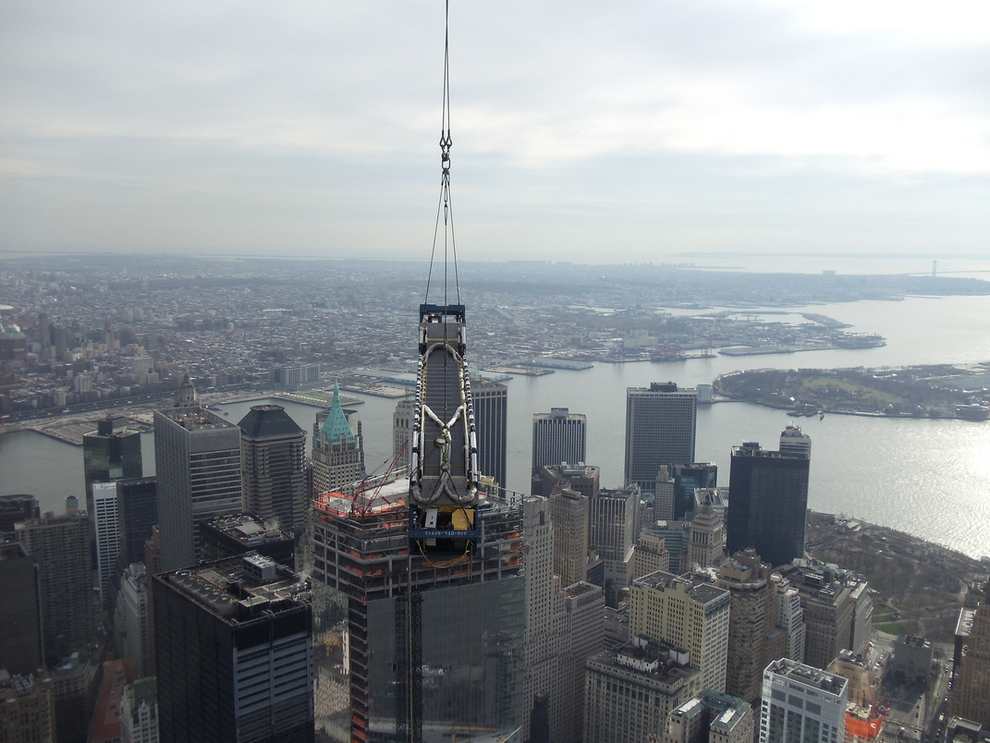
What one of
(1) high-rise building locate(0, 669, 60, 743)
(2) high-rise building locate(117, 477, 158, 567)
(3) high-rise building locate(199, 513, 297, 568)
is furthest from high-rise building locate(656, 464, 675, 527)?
(1) high-rise building locate(0, 669, 60, 743)

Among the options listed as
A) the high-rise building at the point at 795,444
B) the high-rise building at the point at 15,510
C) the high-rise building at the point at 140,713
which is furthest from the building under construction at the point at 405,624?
the high-rise building at the point at 795,444

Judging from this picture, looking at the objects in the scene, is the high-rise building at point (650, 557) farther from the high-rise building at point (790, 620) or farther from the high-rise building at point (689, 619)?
the high-rise building at point (689, 619)

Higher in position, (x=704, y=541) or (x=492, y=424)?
(x=492, y=424)

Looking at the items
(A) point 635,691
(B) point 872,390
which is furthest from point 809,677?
(B) point 872,390

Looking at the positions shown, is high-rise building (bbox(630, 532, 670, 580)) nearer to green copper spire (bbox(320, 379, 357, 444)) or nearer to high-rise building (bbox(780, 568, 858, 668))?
high-rise building (bbox(780, 568, 858, 668))

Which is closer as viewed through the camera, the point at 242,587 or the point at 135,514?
the point at 242,587

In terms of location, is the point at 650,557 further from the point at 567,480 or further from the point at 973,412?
the point at 973,412

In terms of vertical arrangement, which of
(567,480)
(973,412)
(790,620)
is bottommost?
(790,620)
